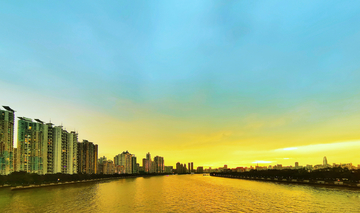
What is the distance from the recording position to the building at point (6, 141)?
137 meters

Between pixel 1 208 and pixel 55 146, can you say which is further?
pixel 55 146

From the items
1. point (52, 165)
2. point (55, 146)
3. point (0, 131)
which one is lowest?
point (52, 165)

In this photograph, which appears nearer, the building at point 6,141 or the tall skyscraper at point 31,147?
the building at point 6,141

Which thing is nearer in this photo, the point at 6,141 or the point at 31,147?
the point at 6,141

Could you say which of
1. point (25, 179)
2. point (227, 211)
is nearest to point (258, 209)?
point (227, 211)

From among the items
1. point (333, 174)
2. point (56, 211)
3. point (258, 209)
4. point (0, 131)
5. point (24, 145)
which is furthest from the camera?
point (24, 145)

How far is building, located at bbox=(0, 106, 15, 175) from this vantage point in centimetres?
13725

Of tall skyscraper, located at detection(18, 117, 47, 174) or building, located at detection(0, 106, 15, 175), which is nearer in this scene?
building, located at detection(0, 106, 15, 175)

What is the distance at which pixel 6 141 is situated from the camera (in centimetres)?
14150

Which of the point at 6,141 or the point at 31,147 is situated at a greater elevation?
the point at 6,141

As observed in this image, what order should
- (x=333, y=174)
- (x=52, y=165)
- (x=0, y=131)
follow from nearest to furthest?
(x=333, y=174)
(x=0, y=131)
(x=52, y=165)

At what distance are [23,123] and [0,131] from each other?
1007 inches

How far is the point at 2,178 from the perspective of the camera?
102188 millimetres

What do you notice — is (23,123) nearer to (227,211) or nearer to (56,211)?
(56,211)
